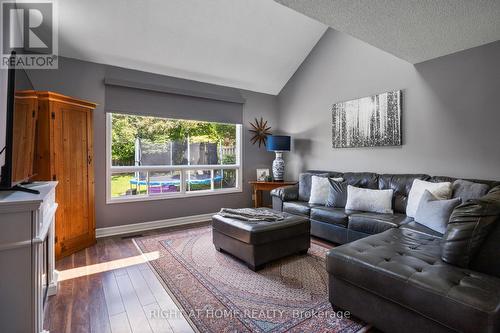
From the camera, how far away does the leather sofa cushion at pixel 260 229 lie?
2430 millimetres

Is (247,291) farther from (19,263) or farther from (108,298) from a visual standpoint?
(19,263)

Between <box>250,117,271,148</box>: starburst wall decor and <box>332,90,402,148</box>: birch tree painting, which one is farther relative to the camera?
<box>250,117,271,148</box>: starburst wall decor

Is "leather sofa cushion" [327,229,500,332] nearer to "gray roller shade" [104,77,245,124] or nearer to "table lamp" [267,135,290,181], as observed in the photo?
"table lamp" [267,135,290,181]

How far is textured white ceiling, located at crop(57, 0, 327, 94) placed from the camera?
3.07 m

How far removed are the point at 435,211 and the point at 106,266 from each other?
3.25 m

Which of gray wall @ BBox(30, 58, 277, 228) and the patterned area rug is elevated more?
gray wall @ BBox(30, 58, 277, 228)

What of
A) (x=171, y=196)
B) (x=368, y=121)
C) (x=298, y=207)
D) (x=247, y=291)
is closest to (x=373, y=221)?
(x=298, y=207)

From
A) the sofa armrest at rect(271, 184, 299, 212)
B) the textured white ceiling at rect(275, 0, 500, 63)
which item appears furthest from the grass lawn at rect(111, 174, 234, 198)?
the textured white ceiling at rect(275, 0, 500, 63)

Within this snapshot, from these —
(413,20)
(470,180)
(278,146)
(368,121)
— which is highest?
(413,20)

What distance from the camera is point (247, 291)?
2.10 metres

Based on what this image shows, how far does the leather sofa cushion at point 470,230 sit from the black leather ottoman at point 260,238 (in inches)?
53.2

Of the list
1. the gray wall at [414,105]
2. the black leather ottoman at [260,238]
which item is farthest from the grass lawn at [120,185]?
the gray wall at [414,105]

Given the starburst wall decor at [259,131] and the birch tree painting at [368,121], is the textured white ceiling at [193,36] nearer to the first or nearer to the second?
the starburst wall decor at [259,131]

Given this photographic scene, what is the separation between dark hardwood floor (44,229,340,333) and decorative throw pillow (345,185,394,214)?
7.79 feet
